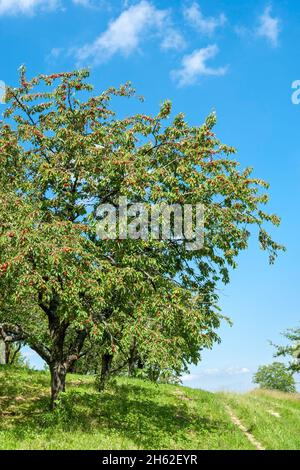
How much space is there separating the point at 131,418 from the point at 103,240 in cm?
821

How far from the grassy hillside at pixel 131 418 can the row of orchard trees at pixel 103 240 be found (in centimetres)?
213

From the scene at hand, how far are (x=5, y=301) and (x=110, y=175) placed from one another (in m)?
6.40

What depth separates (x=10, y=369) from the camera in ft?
106

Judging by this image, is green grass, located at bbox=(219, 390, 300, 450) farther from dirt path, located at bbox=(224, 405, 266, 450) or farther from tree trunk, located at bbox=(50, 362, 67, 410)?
tree trunk, located at bbox=(50, 362, 67, 410)

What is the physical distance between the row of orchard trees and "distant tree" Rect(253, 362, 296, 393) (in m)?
79.1

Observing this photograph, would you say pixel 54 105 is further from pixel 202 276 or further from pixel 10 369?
pixel 10 369

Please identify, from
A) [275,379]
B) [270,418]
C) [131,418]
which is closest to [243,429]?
[270,418]

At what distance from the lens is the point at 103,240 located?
19.3 meters

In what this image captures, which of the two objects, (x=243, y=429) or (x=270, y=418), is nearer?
(x=243, y=429)

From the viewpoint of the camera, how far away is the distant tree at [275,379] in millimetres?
94562

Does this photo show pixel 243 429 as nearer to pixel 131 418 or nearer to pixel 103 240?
pixel 131 418

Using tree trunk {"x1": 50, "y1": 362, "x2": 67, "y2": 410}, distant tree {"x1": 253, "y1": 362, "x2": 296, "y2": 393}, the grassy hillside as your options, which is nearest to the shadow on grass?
the grassy hillside

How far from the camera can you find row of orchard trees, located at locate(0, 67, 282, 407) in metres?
16.9
